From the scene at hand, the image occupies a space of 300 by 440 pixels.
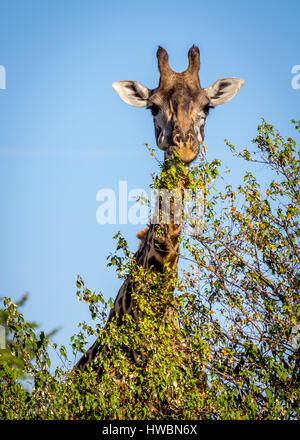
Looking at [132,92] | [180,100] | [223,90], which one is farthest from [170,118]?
[223,90]

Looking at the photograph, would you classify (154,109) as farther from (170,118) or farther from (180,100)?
(170,118)

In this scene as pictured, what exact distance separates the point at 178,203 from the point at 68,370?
300cm

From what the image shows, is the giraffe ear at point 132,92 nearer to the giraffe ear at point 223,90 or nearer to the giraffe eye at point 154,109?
the giraffe eye at point 154,109

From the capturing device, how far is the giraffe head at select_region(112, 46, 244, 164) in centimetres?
1094

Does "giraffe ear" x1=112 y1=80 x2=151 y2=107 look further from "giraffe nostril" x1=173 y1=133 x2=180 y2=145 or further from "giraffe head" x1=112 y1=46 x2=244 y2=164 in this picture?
"giraffe nostril" x1=173 y1=133 x2=180 y2=145

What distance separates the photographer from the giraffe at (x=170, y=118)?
427 inches

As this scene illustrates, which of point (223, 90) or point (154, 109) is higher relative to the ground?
point (223, 90)

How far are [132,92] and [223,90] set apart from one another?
170cm

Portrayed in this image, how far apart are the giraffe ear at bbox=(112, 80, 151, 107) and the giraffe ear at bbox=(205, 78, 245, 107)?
1.19m

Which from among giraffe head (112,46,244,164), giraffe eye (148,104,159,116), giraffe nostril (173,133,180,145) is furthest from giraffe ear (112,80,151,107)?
giraffe nostril (173,133,180,145)

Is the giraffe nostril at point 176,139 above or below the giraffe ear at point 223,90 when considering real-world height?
below

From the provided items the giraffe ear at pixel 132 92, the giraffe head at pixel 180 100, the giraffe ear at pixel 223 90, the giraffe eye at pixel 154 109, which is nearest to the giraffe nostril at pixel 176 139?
the giraffe head at pixel 180 100

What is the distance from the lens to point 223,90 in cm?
1330

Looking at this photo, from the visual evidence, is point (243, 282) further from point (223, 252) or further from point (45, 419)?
point (45, 419)
